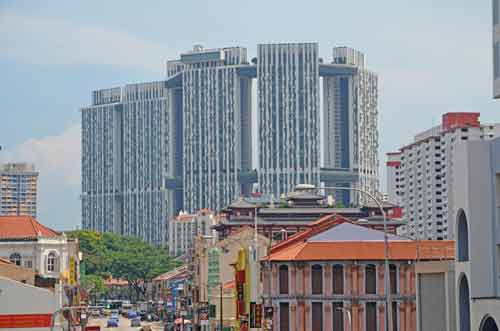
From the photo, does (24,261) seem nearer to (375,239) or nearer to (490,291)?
(375,239)

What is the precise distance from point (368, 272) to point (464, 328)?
34.1 m

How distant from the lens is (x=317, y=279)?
105875 mm

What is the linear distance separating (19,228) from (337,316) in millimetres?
57831

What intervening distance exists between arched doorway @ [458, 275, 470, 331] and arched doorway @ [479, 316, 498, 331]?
3.78 metres

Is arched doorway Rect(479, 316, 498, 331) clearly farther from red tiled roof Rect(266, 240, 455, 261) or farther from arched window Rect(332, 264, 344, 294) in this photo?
arched window Rect(332, 264, 344, 294)

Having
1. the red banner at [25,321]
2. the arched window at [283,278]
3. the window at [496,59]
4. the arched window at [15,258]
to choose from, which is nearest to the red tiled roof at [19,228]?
the arched window at [15,258]

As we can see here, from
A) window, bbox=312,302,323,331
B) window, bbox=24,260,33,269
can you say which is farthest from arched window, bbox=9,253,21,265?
window, bbox=312,302,323,331

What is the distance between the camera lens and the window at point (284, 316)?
106375 mm

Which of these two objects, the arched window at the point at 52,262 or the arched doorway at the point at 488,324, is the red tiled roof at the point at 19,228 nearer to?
the arched window at the point at 52,262

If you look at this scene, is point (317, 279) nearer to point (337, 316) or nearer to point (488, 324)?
point (337, 316)

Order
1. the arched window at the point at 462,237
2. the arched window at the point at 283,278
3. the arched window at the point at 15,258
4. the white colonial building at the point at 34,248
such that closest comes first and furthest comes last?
the arched window at the point at 462,237 → the arched window at the point at 283,278 → the arched window at the point at 15,258 → the white colonial building at the point at 34,248

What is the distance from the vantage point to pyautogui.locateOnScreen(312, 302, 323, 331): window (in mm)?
105375

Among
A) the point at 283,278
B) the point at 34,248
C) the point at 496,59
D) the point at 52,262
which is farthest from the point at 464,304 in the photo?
the point at 52,262

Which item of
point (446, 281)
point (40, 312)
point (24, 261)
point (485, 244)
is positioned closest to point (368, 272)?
point (40, 312)
